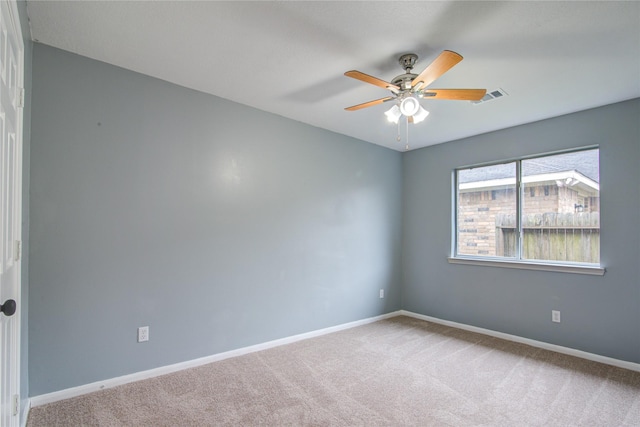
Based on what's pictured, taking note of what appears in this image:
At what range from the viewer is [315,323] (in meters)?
3.64

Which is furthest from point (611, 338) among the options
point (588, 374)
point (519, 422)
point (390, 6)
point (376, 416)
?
point (390, 6)

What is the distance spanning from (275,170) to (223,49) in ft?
4.49

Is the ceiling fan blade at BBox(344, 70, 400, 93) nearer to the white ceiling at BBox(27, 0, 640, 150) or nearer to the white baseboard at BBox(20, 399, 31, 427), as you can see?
the white ceiling at BBox(27, 0, 640, 150)

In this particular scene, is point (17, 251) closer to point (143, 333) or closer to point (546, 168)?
point (143, 333)

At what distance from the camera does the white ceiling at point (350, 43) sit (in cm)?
180

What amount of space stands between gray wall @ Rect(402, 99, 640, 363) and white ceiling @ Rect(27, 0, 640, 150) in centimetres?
45

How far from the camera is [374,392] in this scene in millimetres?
2400

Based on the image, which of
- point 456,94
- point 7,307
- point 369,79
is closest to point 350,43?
point 369,79

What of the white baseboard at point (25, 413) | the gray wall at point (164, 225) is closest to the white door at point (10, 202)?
the white baseboard at point (25, 413)

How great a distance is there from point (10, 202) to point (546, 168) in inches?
177

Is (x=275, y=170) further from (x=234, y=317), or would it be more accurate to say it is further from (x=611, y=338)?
(x=611, y=338)

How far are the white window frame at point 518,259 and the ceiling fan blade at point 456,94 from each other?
6.36ft

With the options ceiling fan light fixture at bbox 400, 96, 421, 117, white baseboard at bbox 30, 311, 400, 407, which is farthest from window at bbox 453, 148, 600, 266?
ceiling fan light fixture at bbox 400, 96, 421, 117

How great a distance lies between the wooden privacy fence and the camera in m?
3.17
